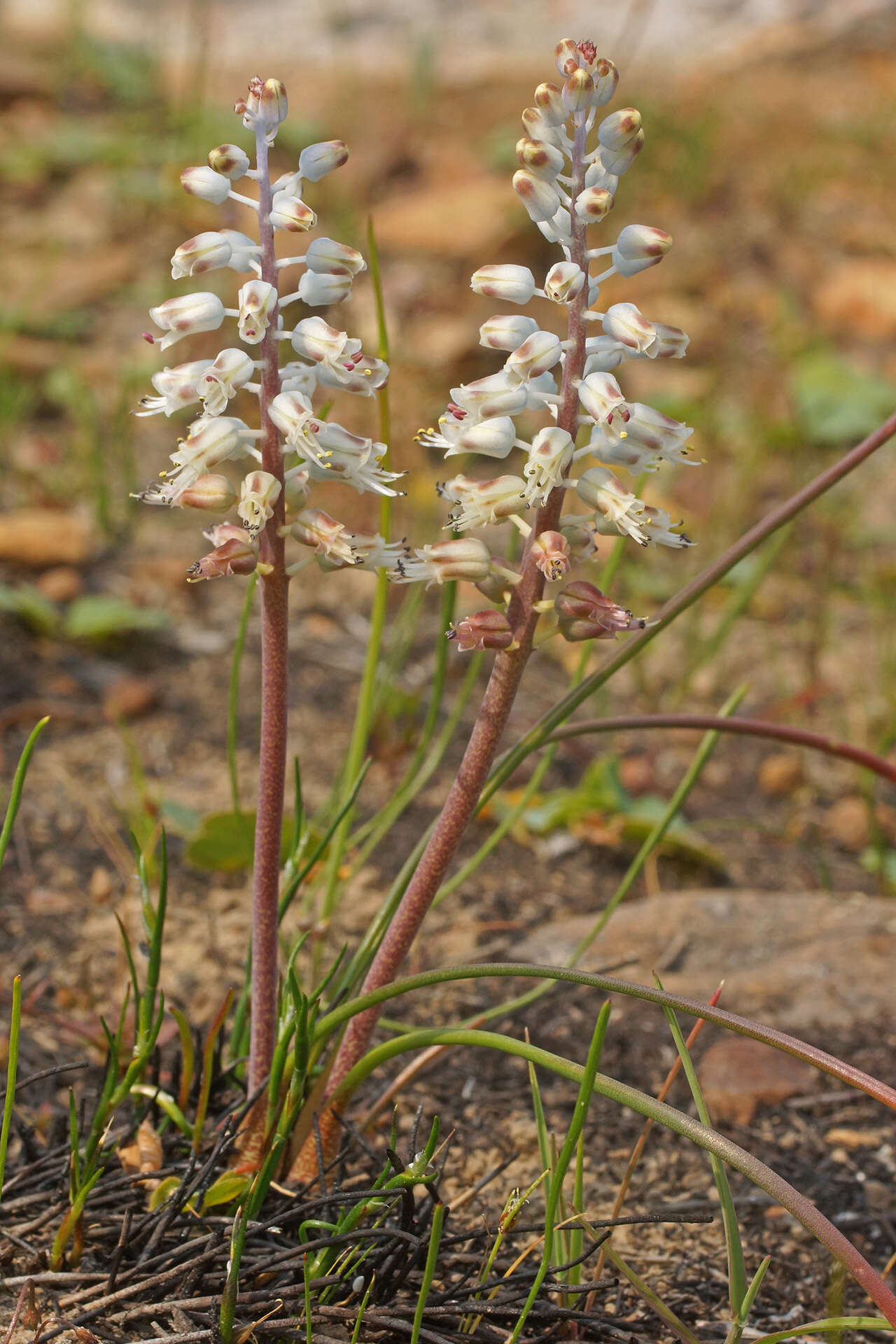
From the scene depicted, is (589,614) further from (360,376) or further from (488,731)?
(360,376)

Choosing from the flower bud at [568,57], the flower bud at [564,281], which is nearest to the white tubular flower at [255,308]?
the flower bud at [564,281]

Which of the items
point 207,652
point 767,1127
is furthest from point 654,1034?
point 207,652

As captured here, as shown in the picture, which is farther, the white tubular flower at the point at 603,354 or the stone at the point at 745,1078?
the stone at the point at 745,1078

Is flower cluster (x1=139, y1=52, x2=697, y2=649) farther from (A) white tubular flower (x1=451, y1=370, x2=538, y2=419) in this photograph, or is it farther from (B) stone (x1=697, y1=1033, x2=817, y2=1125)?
(B) stone (x1=697, y1=1033, x2=817, y2=1125)

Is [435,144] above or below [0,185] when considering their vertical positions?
above

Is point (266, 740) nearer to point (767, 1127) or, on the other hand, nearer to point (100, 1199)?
point (100, 1199)

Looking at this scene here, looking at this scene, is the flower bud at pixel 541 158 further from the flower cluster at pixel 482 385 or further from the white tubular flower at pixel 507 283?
the white tubular flower at pixel 507 283

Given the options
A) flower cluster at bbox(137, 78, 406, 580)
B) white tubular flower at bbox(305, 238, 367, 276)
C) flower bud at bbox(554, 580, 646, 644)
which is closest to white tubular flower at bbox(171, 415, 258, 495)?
flower cluster at bbox(137, 78, 406, 580)
